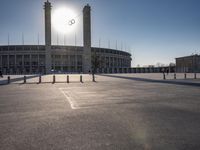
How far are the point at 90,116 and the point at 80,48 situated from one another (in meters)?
105

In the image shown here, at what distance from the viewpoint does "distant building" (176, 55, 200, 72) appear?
82956 millimetres

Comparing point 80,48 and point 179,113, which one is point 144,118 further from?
point 80,48

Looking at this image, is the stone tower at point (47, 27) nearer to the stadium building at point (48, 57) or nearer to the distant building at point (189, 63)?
the stadium building at point (48, 57)

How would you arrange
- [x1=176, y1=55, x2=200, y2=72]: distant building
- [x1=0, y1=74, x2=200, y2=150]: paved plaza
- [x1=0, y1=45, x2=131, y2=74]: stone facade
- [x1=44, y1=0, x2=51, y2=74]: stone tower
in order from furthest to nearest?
[x1=0, y1=45, x2=131, y2=74]: stone facade < [x1=44, y1=0, x2=51, y2=74]: stone tower < [x1=176, y1=55, x2=200, y2=72]: distant building < [x1=0, y1=74, x2=200, y2=150]: paved plaza

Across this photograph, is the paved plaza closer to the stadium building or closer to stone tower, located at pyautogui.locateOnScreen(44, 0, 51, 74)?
the stadium building

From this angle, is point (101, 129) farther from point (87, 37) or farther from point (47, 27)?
point (47, 27)

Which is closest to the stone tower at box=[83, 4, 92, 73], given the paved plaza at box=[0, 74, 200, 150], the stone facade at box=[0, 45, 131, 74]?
the stone facade at box=[0, 45, 131, 74]

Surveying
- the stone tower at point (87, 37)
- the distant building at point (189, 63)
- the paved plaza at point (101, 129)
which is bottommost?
the paved plaza at point (101, 129)

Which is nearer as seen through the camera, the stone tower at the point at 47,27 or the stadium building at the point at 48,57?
the stone tower at the point at 47,27

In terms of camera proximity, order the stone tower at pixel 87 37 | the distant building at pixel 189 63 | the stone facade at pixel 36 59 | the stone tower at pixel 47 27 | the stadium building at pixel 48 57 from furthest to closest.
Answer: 1. the stone facade at pixel 36 59
2. the stadium building at pixel 48 57
3. the stone tower at pixel 87 37
4. the stone tower at pixel 47 27
5. the distant building at pixel 189 63

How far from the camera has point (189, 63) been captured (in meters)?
87.4

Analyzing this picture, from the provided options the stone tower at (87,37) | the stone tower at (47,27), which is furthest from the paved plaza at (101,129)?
the stone tower at (47,27)

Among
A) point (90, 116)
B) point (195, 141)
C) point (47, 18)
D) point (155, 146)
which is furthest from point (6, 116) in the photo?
point (47, 18)

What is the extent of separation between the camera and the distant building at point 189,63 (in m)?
83.0
